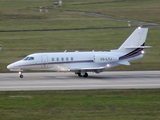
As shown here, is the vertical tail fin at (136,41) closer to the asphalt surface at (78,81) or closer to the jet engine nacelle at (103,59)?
the jet engine nacelle at (103,59)

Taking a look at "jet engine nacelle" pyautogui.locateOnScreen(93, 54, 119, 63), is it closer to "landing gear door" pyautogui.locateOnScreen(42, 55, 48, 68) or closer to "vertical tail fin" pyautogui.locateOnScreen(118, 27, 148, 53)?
"vertical tail fin" pyautogui.locateOnScreen(118, 27, 148, 53)

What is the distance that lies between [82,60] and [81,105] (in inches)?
558

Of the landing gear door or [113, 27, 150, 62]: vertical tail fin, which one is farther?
[113, 27, 150, 62]: vertical tail fin

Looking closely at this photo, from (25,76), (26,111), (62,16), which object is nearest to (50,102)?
(26,111)

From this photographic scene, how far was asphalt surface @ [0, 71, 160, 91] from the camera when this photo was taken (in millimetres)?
30281

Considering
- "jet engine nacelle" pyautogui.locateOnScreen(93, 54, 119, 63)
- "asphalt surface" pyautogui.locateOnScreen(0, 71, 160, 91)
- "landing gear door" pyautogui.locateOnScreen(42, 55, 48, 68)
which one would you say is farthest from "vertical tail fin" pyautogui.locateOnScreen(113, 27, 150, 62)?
"landing gear door" pyautogui.locateOnScreen(42, 55, 48, 68)

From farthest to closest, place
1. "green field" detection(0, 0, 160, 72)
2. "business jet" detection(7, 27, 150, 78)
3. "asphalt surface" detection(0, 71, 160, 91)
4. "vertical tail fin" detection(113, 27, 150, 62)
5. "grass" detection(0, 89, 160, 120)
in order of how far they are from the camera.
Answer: "green field" detection(0, 0, 160, 72), "vertical tail fin" detection(113, 27, 150, 62), "business jet" detection(7, 27, 150, 78), "asphalt surface" detection(0, 71, 160, 91), "grass" detection(0, 89, 160, 120)

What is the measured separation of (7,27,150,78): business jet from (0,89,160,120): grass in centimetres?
875

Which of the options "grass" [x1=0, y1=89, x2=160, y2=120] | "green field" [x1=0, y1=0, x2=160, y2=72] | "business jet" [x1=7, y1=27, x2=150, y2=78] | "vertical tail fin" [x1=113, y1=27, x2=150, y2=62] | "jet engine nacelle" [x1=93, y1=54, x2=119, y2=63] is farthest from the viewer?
"green field" [x1=0, y1=0, x2=160, y2=72]

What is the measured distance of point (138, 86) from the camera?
101 feet

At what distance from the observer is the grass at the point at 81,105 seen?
20547 mm

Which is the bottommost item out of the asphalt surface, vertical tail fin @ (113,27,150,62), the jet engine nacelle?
the asphalt surface

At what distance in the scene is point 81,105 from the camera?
75.8ft

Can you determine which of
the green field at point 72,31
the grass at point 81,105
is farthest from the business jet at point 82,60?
the grass at point 81,105
